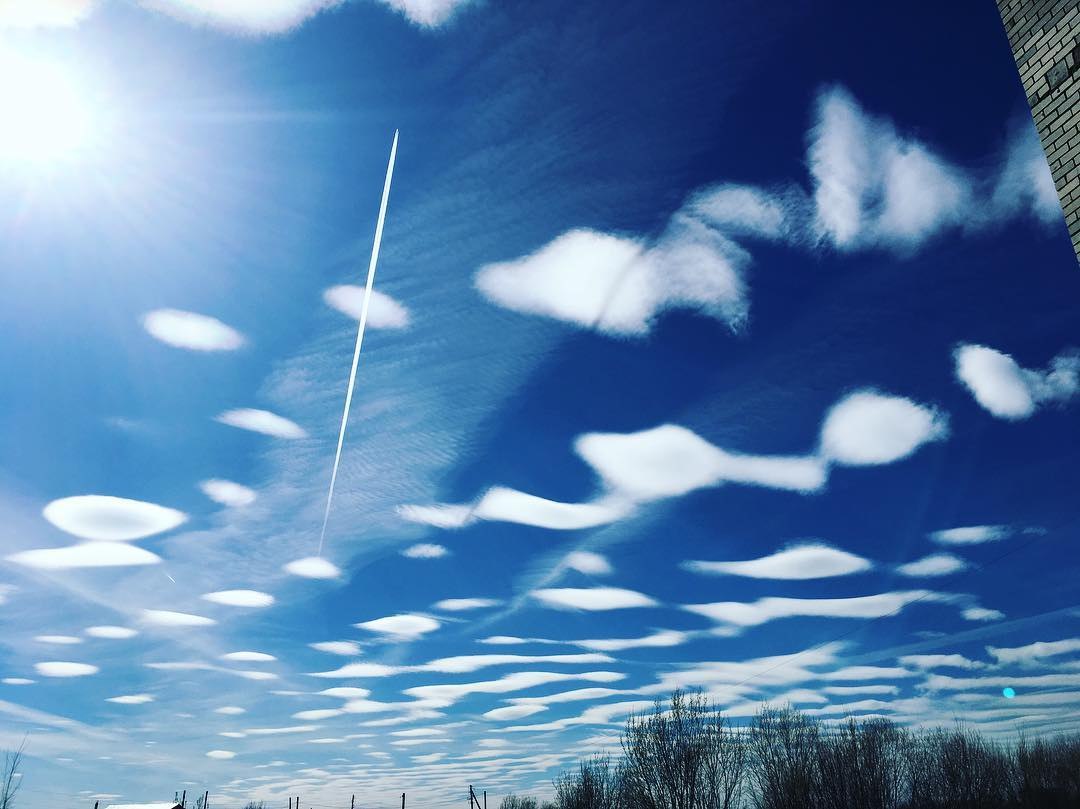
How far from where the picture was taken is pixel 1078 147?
932 centimetres

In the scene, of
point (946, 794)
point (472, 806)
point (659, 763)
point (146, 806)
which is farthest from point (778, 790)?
point (146, 806)

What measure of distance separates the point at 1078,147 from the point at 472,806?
74469 mm

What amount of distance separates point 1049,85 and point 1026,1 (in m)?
1.44

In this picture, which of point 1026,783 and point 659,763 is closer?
point 659,763

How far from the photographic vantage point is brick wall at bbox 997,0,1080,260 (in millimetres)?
9375

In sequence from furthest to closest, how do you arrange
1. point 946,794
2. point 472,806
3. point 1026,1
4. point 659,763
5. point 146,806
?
point 472,806 → point 146,806 → point 946,794 → point 659,763 → point 1026,1

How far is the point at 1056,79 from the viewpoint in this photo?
9.69m

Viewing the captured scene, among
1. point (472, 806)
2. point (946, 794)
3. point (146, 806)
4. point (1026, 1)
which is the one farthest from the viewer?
point (472, 806)

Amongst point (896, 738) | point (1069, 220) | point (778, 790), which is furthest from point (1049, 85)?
point (896, 738)

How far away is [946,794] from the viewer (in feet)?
181

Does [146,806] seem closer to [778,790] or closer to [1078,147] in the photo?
[778,790]

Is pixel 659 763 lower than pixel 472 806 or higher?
higher

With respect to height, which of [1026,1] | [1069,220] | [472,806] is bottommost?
[472,806]

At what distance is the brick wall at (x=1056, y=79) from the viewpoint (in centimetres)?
938
